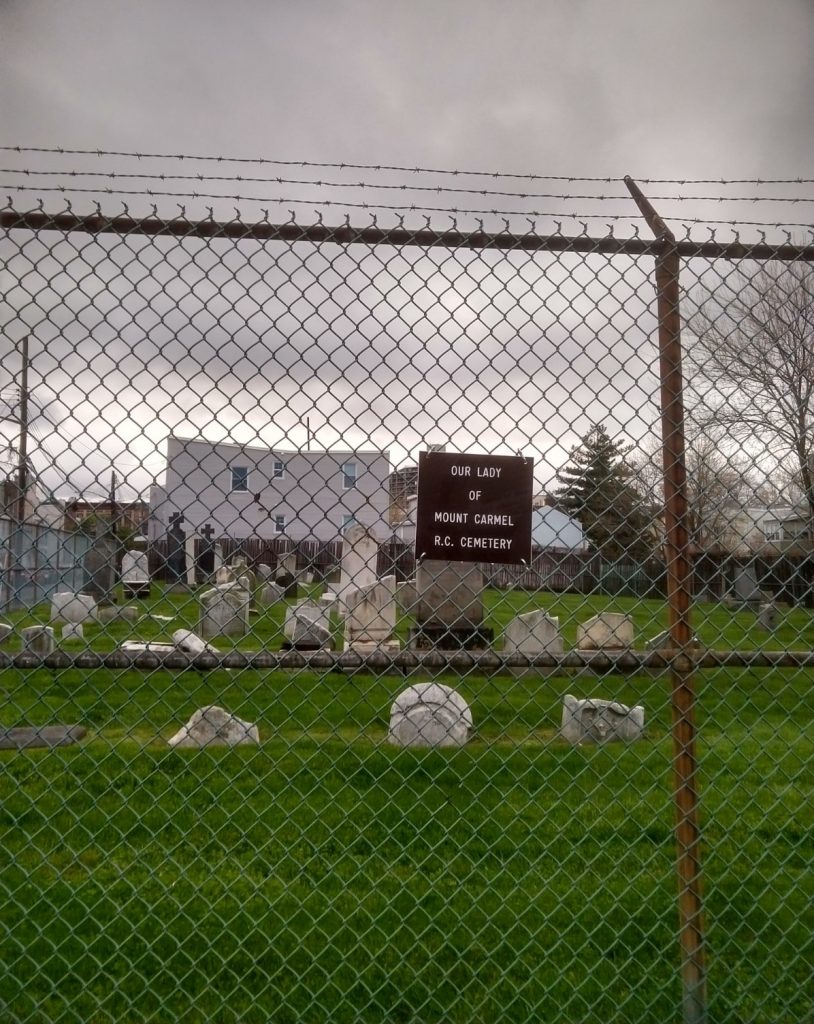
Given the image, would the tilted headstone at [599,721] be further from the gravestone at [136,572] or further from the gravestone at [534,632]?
the gravestone at [136,572]

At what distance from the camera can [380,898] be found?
362 cm

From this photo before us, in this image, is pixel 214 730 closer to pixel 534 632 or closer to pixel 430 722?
pixel 430 722

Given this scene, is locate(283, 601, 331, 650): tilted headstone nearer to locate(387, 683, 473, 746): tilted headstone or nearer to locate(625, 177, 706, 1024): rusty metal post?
locate(387, 683, 473, 746): tilted headstone

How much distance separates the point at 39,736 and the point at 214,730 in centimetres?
130

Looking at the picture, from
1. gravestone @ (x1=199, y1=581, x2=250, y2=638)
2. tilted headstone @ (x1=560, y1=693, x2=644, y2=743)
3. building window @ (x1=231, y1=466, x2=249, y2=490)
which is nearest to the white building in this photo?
building window @ (x1=231, y1=466, x2=249, y2=490)

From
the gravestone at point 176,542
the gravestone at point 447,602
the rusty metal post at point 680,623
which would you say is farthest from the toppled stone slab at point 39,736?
the rusty metal post at point 680,623

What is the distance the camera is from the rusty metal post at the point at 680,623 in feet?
8.79

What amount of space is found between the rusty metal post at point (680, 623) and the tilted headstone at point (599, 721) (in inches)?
138

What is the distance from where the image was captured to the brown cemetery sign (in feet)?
8.71

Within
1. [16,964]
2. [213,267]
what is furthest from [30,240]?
[16,964]

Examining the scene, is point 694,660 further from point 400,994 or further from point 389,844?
point 389,844

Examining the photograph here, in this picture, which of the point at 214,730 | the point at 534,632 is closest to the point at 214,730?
the point at 214,730

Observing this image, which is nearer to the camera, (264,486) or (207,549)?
(207,549)

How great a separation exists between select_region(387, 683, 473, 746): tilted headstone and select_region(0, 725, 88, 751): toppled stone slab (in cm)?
228
